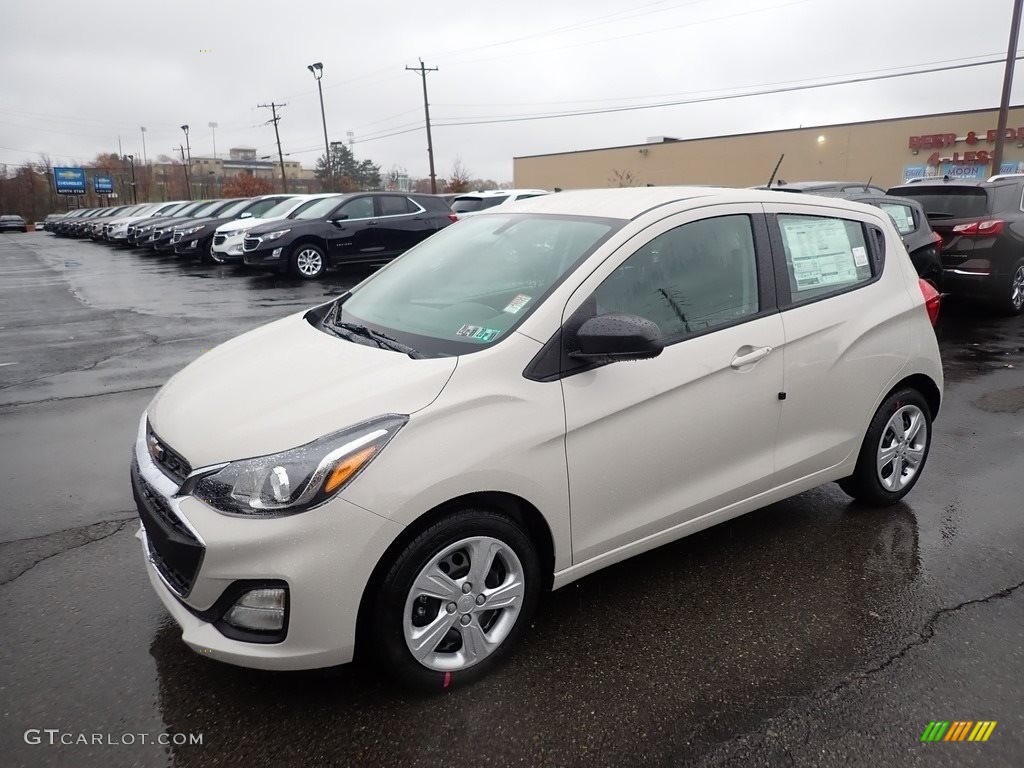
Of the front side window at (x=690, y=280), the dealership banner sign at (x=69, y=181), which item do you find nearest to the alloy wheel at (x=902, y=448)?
the front side window at (x=690, y=280)

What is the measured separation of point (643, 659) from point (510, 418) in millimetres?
1082

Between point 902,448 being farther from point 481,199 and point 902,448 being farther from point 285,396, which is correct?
point 481,199

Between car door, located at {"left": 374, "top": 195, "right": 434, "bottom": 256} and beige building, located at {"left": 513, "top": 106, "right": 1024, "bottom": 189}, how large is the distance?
83.5 ft

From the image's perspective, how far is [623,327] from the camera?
2646 mm

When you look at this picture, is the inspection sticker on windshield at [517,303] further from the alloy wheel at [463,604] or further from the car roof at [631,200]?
the alloy wheel at [463,604]

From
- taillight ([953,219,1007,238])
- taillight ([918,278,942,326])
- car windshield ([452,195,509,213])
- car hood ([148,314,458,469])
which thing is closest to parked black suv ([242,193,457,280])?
car windshield ([452,195,509,213])

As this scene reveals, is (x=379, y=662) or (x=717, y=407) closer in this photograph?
(x=379, y=662)

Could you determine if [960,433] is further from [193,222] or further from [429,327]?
[193,222]

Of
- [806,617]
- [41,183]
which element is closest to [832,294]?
[806,617]

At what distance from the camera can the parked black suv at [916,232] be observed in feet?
29.8

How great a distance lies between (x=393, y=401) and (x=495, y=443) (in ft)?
1.22

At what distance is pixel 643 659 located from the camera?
283 cm

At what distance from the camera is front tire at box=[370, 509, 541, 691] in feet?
7.98

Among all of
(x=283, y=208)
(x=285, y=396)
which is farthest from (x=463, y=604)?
(x=283, y=208)
